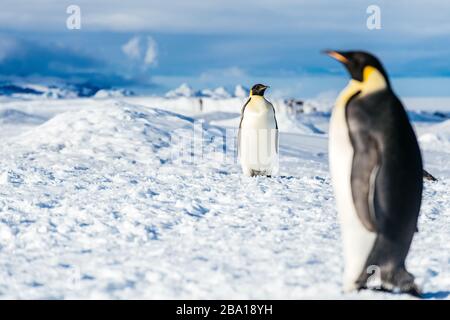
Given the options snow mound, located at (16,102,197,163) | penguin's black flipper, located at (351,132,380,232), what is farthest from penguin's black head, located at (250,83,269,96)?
penguin's black flipper, located at (351,132,380,232)

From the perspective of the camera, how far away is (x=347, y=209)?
3998 millimetres

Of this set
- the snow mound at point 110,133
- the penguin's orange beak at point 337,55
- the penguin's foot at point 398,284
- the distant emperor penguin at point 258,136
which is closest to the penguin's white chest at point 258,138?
the distant emperor penguin at point 258,136

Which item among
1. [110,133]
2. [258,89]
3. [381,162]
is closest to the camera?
[381,162]

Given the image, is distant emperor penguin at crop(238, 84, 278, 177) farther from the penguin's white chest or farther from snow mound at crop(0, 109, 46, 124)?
snow mound at crop(0, 109, 46, 124)

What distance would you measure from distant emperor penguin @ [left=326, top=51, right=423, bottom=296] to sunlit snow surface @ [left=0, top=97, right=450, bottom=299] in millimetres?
184

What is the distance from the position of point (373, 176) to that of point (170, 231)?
235cm

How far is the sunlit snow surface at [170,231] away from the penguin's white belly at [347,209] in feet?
0.59

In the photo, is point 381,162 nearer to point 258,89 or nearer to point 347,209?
point 347,209

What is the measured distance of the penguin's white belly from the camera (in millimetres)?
3963

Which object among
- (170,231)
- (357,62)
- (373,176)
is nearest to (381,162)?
(373,176)
